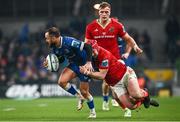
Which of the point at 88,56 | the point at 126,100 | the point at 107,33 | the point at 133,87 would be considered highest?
the point at 107,33

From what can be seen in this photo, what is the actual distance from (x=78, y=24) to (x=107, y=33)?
683 inches

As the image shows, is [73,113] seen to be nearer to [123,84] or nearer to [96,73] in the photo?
[123,84]

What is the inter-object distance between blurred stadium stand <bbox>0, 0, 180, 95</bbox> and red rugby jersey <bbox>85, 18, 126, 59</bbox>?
49.3 ft

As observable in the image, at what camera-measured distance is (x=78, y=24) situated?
34562 millimetres

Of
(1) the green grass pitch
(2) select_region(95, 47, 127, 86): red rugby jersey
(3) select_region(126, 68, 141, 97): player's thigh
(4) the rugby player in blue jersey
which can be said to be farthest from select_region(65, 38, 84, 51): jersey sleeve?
(1) the green grass pitch

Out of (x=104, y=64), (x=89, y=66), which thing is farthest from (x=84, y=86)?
(x=89, y=66)

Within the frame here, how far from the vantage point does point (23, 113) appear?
18.5 metres

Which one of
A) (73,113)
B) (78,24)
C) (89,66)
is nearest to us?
(89,66)

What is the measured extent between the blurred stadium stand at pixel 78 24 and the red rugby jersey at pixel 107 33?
15037 mm

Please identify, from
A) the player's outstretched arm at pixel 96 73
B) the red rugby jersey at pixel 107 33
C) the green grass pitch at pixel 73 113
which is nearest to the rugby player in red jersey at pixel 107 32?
the red rugby jersey at pixel 107 33

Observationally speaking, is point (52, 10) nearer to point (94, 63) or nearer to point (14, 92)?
point (14, 92)

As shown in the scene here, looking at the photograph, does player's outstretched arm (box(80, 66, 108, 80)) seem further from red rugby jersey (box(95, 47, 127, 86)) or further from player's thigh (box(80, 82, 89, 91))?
player's thigh (box(80, 82, 89, 91))

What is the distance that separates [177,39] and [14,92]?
940 cm

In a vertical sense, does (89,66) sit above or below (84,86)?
above
